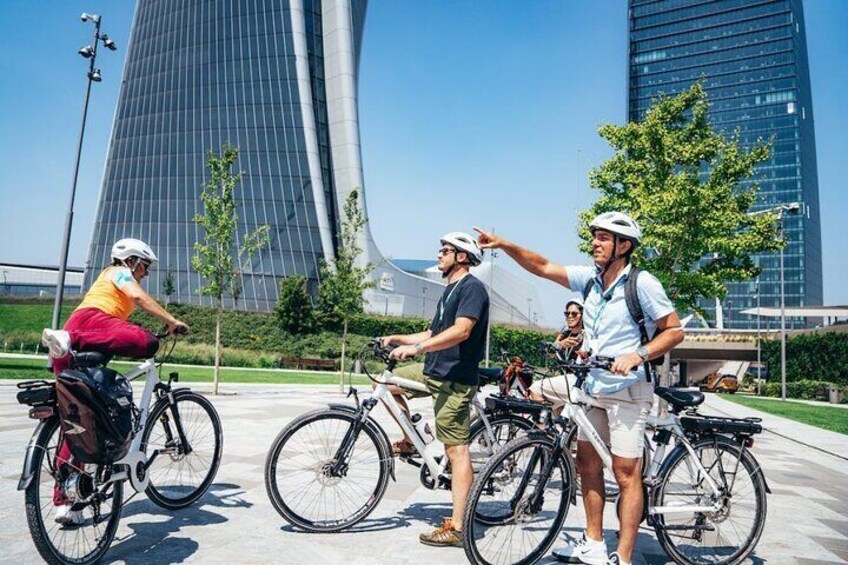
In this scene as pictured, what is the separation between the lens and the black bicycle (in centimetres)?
344

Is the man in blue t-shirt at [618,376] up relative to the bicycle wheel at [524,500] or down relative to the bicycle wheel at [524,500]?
up

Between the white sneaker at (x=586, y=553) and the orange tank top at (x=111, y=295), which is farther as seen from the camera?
the orange tank top at (x=111, y=295)

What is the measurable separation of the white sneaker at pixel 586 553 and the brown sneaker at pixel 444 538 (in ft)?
2.19

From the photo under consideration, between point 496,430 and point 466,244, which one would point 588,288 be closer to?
point 466,244

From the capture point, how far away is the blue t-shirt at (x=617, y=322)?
334 cm

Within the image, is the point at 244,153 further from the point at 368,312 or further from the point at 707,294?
the point at 707,294

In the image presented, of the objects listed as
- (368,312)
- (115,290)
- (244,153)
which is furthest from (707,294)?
(244,153)

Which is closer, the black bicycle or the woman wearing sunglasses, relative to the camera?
the black bicycle

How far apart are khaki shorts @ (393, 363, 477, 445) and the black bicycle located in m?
0.55

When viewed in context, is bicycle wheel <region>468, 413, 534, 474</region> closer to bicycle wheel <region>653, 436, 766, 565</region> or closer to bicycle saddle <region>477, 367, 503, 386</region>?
bicycle saddle <region>477, 367, 503, 386</region>

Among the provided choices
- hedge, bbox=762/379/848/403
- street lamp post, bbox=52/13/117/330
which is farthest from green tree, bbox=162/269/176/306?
hedge, bbox=762/379/848/403

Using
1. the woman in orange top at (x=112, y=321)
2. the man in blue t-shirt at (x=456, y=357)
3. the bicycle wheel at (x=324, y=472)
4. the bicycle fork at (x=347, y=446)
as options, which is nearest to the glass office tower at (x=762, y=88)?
the man in blue t-shirt at (x=456, y=357)

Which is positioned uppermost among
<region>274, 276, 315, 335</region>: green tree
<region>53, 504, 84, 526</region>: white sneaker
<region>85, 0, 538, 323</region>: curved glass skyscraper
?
<region>85, 0, 538, 323</region>: curved glass skyscraper

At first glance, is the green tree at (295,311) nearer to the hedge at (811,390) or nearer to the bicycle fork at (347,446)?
the hedge at (811,390)
